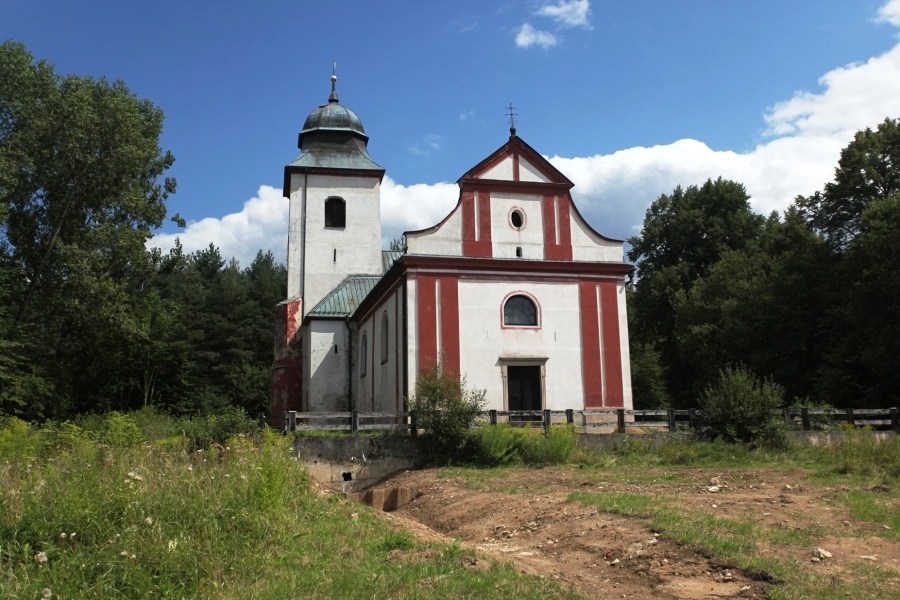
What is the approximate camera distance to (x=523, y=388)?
24.5m

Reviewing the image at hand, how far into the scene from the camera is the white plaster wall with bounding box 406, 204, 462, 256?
80.7 feet

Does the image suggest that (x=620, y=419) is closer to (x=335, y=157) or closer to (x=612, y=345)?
(x=612, y=345)

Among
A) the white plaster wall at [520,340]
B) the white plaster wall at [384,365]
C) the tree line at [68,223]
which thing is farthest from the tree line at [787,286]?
the tree line at [68,223]

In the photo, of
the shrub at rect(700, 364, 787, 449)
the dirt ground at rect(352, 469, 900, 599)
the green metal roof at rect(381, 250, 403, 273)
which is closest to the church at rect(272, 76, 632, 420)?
the shrub at rect(700, 364, 787, 449)

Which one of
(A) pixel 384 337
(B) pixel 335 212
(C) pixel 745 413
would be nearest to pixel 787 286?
(C) pixel 745 413

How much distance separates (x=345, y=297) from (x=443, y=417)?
691 inches

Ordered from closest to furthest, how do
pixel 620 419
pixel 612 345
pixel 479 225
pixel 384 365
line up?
pixel 620 419, pixel 612 345, pixel 479 225, pixel 384 365

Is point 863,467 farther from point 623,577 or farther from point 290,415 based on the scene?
Result: point 290,415

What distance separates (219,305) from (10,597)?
5209 cm

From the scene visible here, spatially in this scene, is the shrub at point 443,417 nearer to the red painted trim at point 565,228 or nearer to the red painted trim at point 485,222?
the red painted trim at point 485,222

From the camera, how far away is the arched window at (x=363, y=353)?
103 ft

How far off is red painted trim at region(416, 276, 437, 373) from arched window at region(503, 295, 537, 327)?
247 centimetres

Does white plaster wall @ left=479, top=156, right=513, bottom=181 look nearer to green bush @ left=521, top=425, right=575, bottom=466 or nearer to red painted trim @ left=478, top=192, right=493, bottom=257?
red painted trim @ left=478, top=192, right=493, bottom=257

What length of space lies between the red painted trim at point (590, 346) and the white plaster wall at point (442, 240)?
4.45 metres
